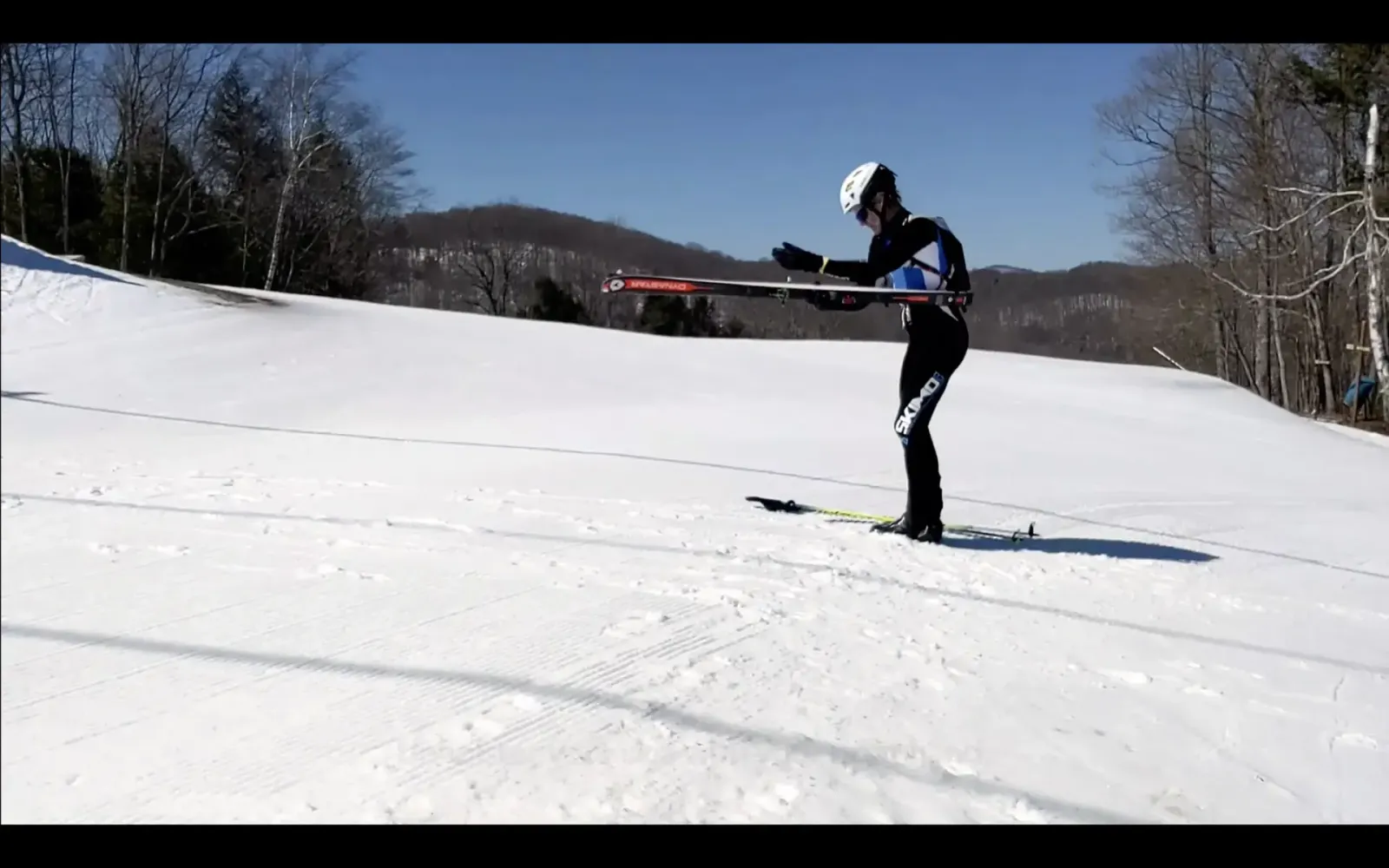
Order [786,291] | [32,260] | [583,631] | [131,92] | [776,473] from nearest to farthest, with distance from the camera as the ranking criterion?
[32,260], [131,92], [583,631], [786,291], [776,473]

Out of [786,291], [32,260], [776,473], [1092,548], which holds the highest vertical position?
[786,291]

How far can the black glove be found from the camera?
182 inches

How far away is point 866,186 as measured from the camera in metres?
4.53

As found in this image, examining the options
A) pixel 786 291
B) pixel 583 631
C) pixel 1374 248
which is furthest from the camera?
pixel 1374 248

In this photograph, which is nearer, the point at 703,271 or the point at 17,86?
the point at 17,86

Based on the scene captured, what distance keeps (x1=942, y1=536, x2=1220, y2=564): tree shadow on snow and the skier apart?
0.76 feet

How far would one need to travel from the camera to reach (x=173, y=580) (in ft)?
7.83

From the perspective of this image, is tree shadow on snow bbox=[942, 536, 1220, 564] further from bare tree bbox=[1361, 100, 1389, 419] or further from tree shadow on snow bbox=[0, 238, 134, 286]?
bare tree bbox=[1361, 100, 1389, 419]

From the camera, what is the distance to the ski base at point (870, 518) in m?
4.90

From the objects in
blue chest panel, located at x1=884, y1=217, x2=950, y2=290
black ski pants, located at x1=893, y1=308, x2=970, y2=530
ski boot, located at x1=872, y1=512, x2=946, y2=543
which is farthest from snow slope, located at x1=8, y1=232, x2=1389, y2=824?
blue chest panel, located at x1=884, y1=217, x2=950, y2=290

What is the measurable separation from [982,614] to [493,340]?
9.01 m

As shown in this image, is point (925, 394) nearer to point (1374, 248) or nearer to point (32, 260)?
point (32, 260)

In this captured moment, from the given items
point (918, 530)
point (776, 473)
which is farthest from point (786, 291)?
point (776, 473)

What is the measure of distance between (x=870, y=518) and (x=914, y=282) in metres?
1.28
